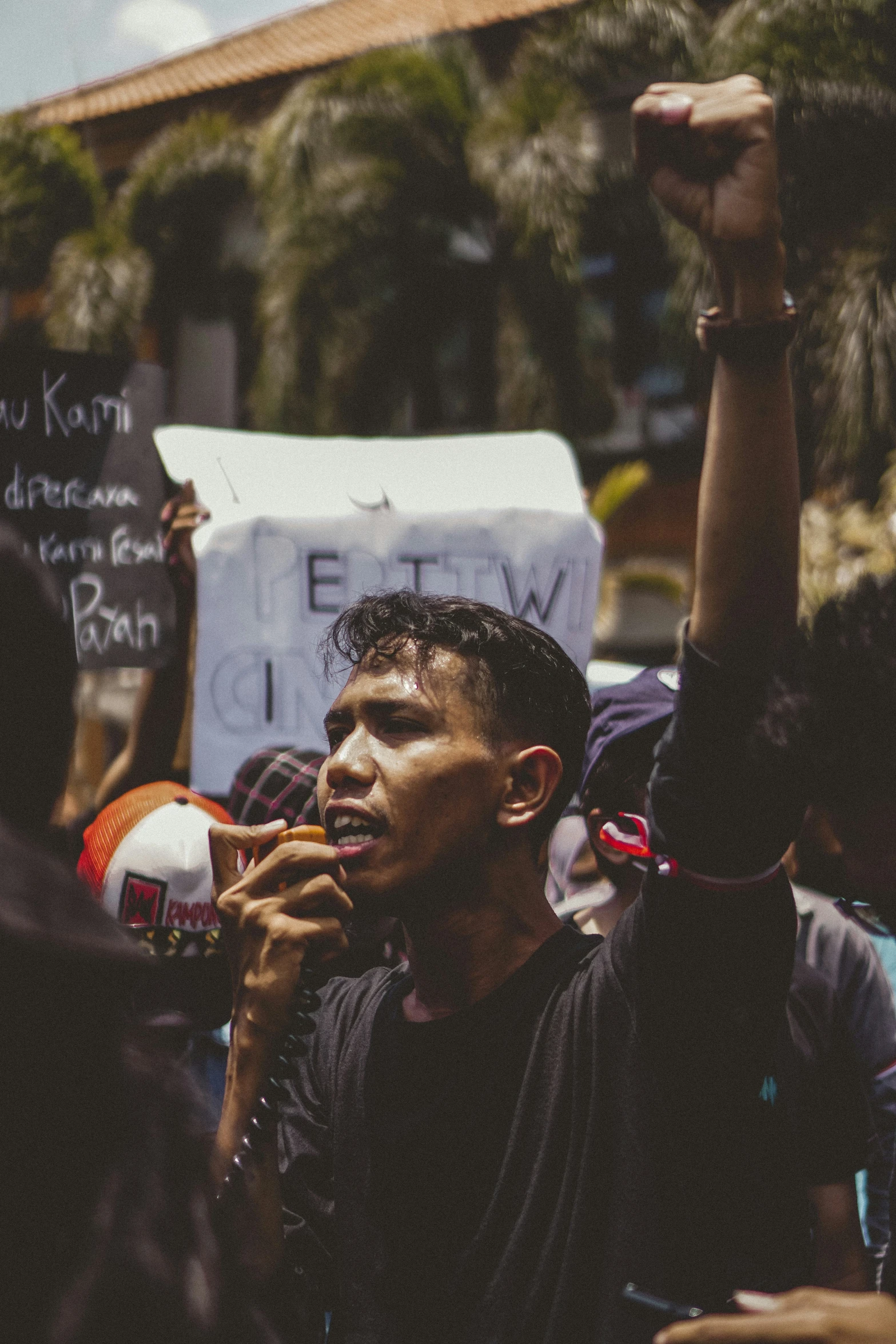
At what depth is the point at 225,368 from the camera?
19078mm

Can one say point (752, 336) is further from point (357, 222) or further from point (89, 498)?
point (357, 222)

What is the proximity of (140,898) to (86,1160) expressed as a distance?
1.58m

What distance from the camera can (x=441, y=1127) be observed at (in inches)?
59.9

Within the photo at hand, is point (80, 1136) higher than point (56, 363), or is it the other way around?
point (56, 363)

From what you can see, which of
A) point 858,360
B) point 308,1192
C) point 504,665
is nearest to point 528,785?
point 504,665

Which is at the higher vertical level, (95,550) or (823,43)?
(823,43)

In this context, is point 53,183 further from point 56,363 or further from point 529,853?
point 529,853

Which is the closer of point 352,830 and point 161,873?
point 352,830

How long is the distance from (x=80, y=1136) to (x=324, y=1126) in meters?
0.93

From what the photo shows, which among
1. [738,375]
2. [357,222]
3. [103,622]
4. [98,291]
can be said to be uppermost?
[357,222]

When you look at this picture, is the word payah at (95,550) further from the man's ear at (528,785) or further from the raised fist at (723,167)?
the raised fist at (723,167)

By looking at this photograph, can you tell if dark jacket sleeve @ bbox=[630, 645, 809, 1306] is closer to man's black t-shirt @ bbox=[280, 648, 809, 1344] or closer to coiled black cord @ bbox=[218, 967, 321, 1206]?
man's black t-shirt @ bbox=[280, 648, 809, 1344]

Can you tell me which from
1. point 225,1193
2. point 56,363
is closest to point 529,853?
point 225,1193

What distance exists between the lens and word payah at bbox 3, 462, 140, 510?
3420 mm
